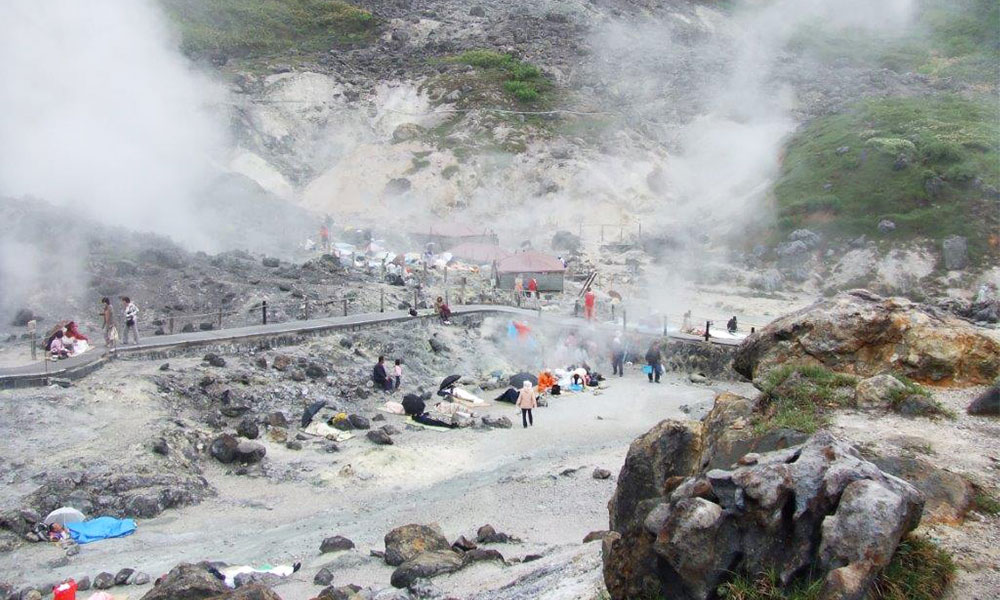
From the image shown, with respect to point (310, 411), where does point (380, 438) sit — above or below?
below

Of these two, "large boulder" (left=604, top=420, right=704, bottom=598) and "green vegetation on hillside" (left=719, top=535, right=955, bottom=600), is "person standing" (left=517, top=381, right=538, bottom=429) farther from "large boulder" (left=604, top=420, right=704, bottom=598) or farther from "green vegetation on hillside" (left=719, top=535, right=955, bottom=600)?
"green vegetation on hillside" (left=719, top=535, right=955, bottom=600)

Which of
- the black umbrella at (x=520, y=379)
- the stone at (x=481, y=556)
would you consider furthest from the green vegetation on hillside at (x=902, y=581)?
the black umbrella at (x=520, y=379)

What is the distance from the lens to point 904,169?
38562 millimetres

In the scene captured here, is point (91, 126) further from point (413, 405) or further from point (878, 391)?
point (878, 391)

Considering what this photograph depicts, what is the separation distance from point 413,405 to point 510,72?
4459 centimetres

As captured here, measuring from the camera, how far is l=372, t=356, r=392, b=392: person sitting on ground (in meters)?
19.6

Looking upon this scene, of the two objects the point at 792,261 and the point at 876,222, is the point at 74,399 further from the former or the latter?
the point at 876,222

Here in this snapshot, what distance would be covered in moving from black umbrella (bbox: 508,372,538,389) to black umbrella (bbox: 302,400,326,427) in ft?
17.4

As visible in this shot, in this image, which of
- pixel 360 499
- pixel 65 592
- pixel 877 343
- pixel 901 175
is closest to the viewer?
pixel 65 592

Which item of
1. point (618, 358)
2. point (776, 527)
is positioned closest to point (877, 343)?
point (776, 527)

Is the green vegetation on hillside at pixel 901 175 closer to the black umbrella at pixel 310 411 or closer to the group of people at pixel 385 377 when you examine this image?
the group of people at pixel 385 377

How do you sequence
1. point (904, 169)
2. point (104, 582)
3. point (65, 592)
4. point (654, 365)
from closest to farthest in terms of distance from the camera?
point (65, 592) < point (104, 582) < point (654, 365) < point (904, 169)

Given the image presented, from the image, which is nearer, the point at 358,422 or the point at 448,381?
the point at 358,422

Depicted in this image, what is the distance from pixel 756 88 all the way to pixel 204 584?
180 ft
